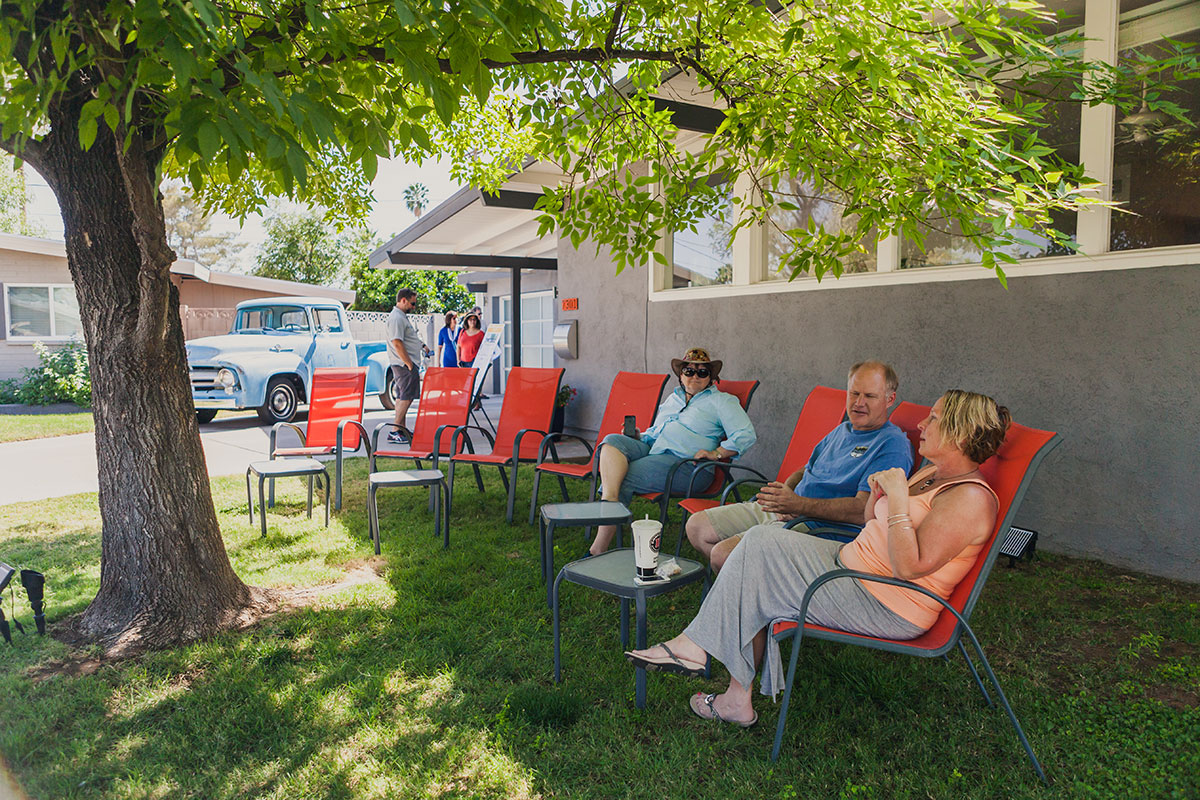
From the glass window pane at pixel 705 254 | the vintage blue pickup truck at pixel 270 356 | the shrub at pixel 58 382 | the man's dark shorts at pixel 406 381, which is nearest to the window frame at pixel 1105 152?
the glass window pane at pixel 705 254

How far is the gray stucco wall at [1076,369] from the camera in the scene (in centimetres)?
365

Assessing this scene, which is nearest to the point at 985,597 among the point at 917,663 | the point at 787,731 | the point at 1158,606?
the point at 1158,606

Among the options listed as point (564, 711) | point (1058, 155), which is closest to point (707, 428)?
point (564, 711)

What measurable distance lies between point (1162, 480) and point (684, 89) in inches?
156

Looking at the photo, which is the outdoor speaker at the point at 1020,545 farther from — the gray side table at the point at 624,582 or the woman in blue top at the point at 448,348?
the woman in blue top at the point at 448,348

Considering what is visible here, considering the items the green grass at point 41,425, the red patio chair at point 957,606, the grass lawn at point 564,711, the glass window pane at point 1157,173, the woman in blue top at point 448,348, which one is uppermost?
the glass window pane at point 1157,173

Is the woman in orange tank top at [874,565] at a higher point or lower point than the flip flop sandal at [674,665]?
higher

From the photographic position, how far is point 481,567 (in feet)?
13.4

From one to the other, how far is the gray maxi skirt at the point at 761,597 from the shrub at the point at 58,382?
45.0 ft

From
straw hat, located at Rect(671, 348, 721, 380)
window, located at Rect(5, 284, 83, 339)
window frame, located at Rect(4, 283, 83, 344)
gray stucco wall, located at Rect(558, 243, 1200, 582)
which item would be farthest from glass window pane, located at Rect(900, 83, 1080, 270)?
window, located at Rect(5, 284, 83, 339)

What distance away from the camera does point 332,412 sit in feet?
19.8

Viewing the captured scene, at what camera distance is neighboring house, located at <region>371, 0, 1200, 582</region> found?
3672mm

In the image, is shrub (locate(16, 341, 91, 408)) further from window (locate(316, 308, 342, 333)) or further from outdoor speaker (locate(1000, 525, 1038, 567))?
outdoor speaker (locate(1000, 525, 1038, 567))

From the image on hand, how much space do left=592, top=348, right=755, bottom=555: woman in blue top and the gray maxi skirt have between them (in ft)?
5.34
